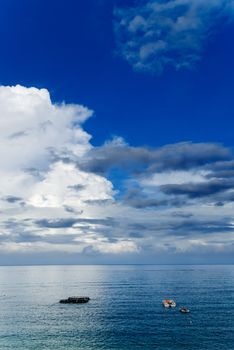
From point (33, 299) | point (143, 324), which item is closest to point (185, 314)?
point (143, 324)

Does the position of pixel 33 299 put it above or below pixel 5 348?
above

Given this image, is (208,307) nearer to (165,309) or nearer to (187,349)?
(165,309)

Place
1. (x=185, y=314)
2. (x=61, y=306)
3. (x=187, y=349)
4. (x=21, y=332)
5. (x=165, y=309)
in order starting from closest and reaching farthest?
(x=187, y=349)
(x=21, y=332)
(x=185, y=314)
(x=165, y=309)
(x=61, y=306)

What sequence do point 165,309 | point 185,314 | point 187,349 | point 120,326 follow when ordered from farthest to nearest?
point 165,309, point 185,314, point 120,326, point 187,349

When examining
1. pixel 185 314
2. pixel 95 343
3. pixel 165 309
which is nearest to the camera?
pixel 95 343

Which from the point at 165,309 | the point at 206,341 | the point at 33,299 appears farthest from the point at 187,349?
the point at 33,299

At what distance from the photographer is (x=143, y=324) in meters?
112

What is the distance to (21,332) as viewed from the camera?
10300cm

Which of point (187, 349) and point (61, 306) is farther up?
point (61, 306)

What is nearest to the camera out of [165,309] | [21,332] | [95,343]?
[95,343]

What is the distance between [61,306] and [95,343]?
61800mm

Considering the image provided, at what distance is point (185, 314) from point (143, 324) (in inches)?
925

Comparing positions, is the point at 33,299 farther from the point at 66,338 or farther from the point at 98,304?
the point at 66,338

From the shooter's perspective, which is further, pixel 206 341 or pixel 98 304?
pixel 98 304
